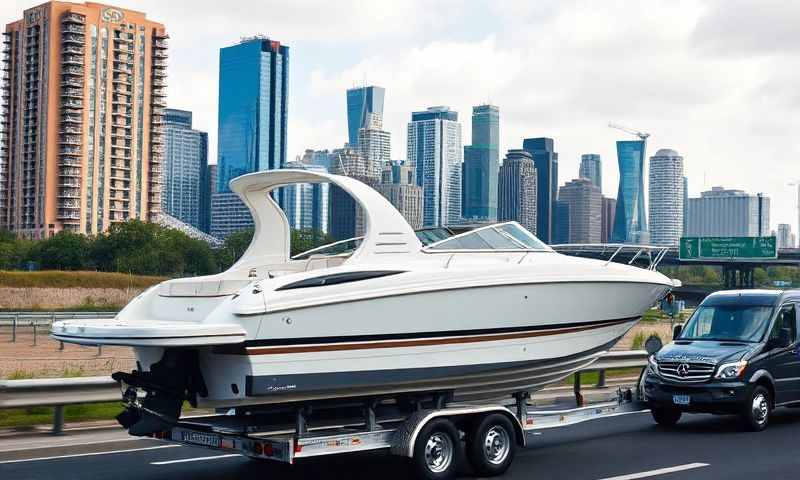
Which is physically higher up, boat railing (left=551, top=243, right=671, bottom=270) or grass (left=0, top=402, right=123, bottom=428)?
boat railing (left=551, top=243, right=671, bottom=270)

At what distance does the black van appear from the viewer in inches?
549

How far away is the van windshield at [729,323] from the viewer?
14812 mm

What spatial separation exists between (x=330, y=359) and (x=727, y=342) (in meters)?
7.41

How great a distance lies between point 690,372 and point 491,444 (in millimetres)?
4453

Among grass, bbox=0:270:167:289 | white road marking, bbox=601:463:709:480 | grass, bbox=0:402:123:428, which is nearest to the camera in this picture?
white road marking, bbox=601:463:709:480

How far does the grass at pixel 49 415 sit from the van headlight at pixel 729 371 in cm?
857

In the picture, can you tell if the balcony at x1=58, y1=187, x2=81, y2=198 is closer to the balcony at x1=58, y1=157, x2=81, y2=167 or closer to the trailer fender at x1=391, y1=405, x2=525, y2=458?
the balcony at x1=58, y1=157, x2=81, y2=167

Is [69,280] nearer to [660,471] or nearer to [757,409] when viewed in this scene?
[757,409]

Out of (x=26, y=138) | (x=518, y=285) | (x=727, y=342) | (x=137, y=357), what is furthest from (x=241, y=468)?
(x=26, y=138)

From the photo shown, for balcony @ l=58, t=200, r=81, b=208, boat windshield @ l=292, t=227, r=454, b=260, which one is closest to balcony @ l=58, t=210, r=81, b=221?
balcony @ l=58, t=200, r=81, b=208

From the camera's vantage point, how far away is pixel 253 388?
9.18 meters

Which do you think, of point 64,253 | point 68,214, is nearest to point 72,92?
point 68,214

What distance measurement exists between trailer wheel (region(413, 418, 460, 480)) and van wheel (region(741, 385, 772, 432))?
5.42m

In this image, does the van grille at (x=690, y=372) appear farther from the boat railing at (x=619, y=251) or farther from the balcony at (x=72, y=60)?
the balcony at (x=72, y=60)
